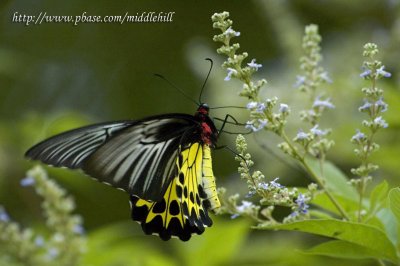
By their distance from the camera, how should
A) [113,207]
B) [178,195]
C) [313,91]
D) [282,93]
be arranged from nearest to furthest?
[313,91] → [178,195] → [282,93] → [113,207]

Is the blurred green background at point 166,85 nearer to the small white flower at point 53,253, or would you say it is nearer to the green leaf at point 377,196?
the small white flower at point 53,253

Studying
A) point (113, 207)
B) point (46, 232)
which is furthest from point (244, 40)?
point (46, 232)

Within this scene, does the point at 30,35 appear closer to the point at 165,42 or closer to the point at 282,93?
the point at 165,42

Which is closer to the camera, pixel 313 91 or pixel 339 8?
pixel 313 91

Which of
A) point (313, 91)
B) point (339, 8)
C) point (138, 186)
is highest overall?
point (339, 8)

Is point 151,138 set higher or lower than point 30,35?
lower

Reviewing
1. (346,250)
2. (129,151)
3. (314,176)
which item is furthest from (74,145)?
(346,250)

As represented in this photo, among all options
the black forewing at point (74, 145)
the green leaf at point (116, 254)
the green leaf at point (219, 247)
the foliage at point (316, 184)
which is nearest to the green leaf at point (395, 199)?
the foliage at point (316, 184)

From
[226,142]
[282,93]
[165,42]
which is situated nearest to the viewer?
[282,93]

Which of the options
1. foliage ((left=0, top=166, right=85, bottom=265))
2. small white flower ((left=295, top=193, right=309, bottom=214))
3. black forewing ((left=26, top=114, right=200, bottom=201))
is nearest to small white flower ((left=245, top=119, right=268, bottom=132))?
small white flower ((left=295, top=193, right=309, bottom=214))
